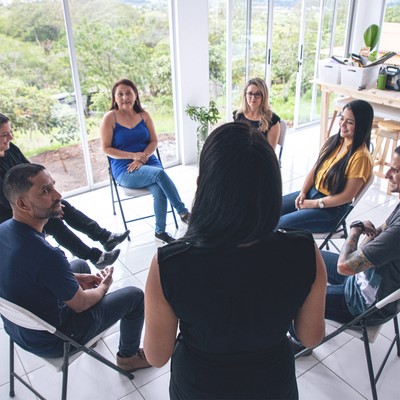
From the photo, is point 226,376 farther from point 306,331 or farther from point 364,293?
point 364,293

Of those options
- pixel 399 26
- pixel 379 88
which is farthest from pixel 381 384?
pixel 399 26

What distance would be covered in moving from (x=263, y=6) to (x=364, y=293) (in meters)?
4.30

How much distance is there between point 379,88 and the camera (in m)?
4.23

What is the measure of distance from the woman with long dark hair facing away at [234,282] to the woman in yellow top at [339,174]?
1.45 metres

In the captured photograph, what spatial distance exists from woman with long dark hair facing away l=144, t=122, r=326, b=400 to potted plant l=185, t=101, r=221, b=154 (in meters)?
3.44

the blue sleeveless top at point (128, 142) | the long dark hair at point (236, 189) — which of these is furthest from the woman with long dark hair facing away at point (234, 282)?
the blue sleeveless top at point (128, 142)

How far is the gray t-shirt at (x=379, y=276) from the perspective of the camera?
163 centimetres

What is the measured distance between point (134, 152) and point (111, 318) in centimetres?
176

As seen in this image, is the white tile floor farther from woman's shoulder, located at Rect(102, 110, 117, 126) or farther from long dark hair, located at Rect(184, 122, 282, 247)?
woman's shoulder, located at Rect(102, 110, 117, 126)

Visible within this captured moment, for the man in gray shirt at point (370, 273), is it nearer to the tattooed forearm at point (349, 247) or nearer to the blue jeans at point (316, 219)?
the tattooed forearm at point (349, 247)

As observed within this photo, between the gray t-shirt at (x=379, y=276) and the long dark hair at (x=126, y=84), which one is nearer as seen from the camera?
the gray t-shirt at (x=379, y=276)

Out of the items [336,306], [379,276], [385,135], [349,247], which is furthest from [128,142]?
[385,135]

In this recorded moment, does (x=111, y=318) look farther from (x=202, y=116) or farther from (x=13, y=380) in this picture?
(x=202, y=116)

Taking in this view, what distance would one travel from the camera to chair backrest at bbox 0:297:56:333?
4.64 ft
